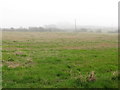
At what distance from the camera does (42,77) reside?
12047 mm

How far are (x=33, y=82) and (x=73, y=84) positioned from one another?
2.41 metres

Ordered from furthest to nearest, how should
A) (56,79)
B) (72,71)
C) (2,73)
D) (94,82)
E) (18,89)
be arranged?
(72,71) < (2,73) < (56,79) < (94,82) < (18,89)

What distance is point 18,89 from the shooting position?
32.8ft

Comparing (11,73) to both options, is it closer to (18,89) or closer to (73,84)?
(18,89)

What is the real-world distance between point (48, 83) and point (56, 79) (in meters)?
0.94

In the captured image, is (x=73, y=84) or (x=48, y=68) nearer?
(x=73, y=84)

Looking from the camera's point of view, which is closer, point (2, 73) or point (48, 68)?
point (2, 73)

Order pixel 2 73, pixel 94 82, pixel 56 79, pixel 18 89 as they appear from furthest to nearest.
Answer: pixel 2 73, pixel 56 79, pixel 94 82, pixel 18 89

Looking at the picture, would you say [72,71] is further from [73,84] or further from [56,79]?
[73,84]

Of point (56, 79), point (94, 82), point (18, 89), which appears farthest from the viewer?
point (56, 79)

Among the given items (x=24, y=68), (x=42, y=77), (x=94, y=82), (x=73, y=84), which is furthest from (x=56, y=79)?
(x=24, y=68)

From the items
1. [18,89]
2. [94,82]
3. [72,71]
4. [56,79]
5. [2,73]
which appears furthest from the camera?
[72,71]

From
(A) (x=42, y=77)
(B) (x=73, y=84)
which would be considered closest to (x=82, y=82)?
(B) (x=73, y=84)

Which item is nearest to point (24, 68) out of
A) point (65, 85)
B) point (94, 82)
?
point (65, 85)
